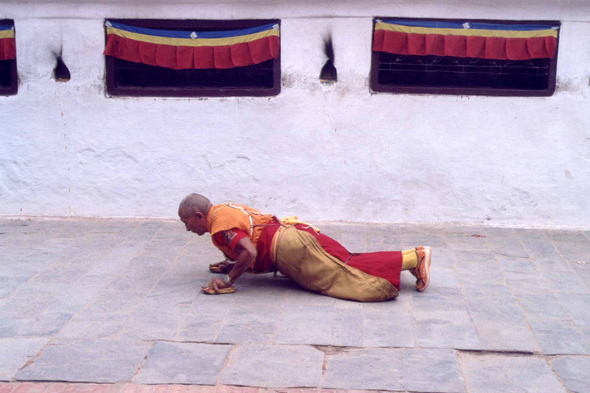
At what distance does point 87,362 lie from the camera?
3994mm

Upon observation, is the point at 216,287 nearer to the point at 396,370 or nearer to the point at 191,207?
the point at 191,207

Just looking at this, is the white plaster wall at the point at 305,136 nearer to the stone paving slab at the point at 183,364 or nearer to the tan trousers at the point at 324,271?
the tan trousers at the point at 324,271

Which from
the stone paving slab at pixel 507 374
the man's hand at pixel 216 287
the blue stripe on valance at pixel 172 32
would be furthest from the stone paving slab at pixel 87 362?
the blue stripe on valance at pixel 172 32

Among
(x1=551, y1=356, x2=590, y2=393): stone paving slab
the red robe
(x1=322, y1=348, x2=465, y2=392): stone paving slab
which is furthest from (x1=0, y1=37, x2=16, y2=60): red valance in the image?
(x1=551, y1=356, x2=590, y2=393): stone paving slab

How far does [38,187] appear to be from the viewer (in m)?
7.34

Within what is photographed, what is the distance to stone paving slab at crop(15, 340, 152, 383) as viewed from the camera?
12.6ft

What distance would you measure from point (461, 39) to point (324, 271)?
3.34 metres

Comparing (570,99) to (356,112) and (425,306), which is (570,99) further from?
(425,306)

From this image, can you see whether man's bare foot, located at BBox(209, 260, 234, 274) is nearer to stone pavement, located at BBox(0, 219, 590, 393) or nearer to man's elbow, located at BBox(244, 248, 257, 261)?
stone pavement, located at BBox(0, 219, 590, 393)

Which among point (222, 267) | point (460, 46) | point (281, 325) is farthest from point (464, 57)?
point (281, 325)

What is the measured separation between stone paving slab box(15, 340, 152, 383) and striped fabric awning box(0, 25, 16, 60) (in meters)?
4.22

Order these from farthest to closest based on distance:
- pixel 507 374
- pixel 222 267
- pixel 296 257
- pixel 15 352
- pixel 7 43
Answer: pixel 7 43
pixel 222 267
pixel 296 257
pixel 15 352
pixel 507 374

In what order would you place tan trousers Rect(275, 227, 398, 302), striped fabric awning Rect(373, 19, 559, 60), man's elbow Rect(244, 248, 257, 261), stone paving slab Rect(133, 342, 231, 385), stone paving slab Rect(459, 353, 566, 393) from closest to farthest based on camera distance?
stone paving slab Rect(459, 353, 566, 393), stone paving slab Rect(133, 342, 231, 385), man's elbow Rect(244, 248, 257, 261), tan trousers Rect(275, 227, 398, 302), striped fabric awning Rect(373, 19, 559, 60)

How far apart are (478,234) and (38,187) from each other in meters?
5.08
